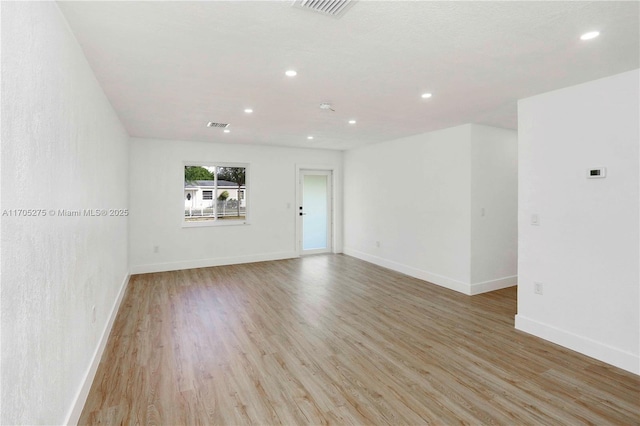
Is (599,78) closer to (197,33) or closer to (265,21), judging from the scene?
(265,21)

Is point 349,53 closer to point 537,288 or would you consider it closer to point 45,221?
point 45,221

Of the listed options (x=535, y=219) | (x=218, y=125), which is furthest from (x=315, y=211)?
(x=535, y=219)

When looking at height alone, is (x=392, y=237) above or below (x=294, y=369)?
above

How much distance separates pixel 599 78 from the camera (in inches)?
112

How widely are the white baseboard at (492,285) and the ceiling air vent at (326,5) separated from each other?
407cm

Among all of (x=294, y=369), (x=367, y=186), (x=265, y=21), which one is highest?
(x=265, y=21)

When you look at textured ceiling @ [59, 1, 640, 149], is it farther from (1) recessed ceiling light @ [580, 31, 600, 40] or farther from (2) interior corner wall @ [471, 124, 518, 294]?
(2) interior corner wall @ [471, 124, 518, 294]

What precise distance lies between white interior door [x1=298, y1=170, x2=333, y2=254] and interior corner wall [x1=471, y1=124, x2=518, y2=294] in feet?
11.9

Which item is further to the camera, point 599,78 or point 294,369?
point 599,78

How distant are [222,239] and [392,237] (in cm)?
326

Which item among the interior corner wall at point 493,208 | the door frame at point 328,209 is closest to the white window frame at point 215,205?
the door frame at point 328,209

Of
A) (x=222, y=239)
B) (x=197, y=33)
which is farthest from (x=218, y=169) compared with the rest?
(x=197, y=33)

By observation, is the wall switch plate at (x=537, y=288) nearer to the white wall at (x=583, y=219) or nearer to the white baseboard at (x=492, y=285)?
the white wall at (x=583, y=219)

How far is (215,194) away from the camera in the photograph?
653 centimetres
